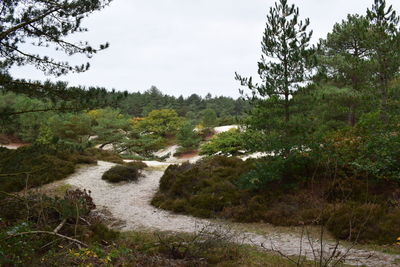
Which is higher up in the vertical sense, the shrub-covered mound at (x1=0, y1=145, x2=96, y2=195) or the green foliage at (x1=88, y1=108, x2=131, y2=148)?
the green foliage at (x1=88, y1=108, x2=131, y2=148)

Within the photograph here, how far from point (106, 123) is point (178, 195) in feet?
53.0

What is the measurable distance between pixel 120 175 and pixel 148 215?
416 centimetres

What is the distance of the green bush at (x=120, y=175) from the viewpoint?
41.3ft

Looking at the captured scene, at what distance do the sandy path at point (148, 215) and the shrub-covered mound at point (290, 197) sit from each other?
0.62m

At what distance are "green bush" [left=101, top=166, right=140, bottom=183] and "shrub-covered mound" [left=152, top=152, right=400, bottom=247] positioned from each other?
2326 millimetres

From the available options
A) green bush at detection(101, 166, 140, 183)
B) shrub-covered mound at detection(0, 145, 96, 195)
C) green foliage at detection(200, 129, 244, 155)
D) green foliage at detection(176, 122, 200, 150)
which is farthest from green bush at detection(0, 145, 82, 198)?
green foliage at detection(176, 122, 200, 150)

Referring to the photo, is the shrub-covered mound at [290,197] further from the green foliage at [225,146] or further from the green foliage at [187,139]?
the green foliage at [187,139]

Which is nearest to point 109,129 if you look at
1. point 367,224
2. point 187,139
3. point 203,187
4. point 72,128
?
point 72,128

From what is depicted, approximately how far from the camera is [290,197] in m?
8.23

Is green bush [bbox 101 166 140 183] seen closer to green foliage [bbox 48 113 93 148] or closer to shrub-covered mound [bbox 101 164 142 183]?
shrub-covered mound [bbox 101 164 142 183]

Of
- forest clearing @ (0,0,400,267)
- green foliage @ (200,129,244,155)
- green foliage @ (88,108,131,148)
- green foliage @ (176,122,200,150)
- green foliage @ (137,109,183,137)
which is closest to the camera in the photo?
forest clearing @ (0,0,400,267)

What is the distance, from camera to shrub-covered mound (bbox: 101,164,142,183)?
1258 centimetres

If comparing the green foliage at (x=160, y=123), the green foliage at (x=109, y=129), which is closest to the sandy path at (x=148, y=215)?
the green foliage at (x=109, y=129)

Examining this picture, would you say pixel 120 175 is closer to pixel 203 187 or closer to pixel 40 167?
pixel 40 167
